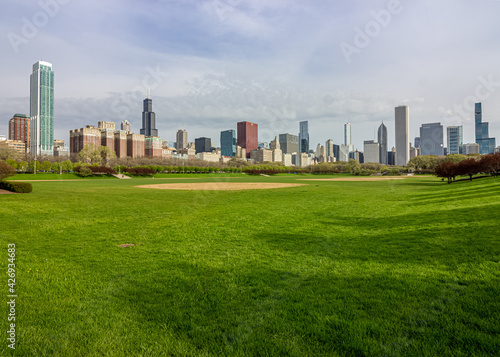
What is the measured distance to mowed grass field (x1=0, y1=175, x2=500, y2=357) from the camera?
390cm

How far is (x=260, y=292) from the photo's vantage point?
5.50m

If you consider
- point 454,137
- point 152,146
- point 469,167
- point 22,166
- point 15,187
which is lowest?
point 15,187

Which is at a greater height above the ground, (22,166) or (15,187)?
(22,166)

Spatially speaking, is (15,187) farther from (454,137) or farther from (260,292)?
(454,137)

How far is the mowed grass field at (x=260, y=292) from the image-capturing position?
3.90 m

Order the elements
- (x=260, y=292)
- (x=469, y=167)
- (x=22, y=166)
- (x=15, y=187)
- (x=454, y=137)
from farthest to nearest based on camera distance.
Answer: (x=454, y=137) → (x=22, y=166) → (x=469, y=167) → (x=15, y=187) → (x=260, y=292)

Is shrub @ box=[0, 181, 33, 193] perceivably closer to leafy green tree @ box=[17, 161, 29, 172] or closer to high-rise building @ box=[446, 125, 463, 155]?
Result: leafy green tree @ box=[17, 161, 29, 172]

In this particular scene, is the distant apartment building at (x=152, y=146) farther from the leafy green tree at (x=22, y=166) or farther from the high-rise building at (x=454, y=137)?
the high-rise building at (x=454, y=137)

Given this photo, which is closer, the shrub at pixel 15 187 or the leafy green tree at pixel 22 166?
the shrub at pixel 15 187

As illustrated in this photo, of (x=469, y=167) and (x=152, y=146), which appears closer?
(x=469, y=167)

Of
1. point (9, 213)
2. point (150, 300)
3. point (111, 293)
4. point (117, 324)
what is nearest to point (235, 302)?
point (150, 300)

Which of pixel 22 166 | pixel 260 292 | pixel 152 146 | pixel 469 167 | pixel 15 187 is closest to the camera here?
pixel 260 292

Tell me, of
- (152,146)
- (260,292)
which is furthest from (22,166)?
(260,292)

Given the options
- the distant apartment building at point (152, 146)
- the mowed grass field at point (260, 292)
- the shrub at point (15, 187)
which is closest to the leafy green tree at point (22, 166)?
the shrub at point (15, 187)
